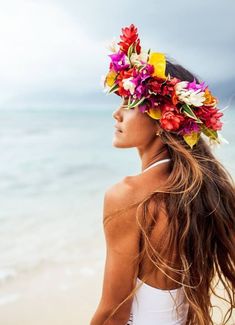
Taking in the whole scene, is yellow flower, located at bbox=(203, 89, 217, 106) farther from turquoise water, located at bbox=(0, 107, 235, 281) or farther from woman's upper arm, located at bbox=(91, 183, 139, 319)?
woman's upper arm, located at bbox=(91, 183, 139, 319)

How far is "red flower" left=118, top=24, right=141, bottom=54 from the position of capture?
203cm

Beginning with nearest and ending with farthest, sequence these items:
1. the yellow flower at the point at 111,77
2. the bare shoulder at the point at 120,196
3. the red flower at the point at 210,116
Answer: the bare shoulder at the point at 120,196 → the red flower at the point at 210,116 → the yellow flower at the point at 111,77

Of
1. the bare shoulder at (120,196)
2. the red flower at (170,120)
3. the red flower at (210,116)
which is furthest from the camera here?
the red flower at (210,116)

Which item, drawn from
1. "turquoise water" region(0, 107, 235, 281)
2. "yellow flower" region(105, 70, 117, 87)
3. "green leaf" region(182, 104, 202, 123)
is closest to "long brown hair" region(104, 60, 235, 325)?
"green leaf" region(182, 104, 202, 123)

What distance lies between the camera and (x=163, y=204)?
1753mm

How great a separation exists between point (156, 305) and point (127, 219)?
429 millimetres

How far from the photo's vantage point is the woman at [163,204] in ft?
5.79

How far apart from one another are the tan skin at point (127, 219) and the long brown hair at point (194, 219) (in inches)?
1.3

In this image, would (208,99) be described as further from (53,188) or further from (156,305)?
(53,188)

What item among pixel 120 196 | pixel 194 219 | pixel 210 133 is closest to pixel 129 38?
pixel 210 133

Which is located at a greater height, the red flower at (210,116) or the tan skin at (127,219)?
the red flower at (210,116)

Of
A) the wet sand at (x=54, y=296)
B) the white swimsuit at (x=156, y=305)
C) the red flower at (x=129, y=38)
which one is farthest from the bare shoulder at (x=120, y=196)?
the wet sand at (x=54, y=296)

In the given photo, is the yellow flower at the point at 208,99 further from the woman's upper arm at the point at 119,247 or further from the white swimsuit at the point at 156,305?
the woman's upper arm at the point at 119,247

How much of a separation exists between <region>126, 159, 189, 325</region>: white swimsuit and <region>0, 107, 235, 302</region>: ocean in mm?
707
